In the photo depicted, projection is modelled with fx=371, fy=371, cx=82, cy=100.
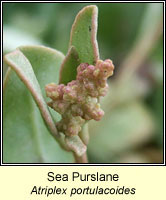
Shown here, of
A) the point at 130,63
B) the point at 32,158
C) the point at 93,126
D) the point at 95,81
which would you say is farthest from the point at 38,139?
the point at 130,63

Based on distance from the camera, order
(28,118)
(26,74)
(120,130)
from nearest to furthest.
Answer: (26,74), (28,118), (120,130)

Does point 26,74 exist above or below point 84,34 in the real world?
below

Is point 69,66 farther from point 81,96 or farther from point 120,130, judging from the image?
point 120,130

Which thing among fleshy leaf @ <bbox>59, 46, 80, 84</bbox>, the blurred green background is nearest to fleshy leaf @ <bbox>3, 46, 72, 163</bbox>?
fleshy leaf @ <bbox>59, 46, 80, 84</bbox>

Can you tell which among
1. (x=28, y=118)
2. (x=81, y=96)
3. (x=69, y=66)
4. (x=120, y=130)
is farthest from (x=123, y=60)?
(x=81, y=96)

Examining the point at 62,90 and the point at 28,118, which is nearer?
the point at 62,90

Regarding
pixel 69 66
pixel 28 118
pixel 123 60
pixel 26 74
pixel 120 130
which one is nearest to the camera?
pixel 26 74

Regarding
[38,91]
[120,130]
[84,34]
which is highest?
[84,34]

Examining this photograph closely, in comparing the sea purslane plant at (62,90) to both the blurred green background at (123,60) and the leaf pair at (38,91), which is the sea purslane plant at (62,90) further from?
the blurred green background at (123,60)
